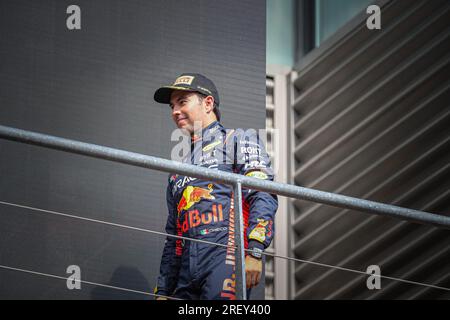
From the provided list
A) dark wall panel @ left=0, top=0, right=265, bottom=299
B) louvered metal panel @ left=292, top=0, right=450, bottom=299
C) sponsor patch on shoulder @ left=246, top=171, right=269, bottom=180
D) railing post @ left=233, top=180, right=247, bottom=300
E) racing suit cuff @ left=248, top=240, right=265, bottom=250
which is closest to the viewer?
railing post @ left=233, top=180, right=247, bottom=300

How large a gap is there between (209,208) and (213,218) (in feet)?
0.11

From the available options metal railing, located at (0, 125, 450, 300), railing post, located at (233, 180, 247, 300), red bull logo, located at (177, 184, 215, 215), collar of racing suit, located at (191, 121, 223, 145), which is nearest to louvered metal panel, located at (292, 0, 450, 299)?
collar of racing suit, located at (191, 121, 223, 145)

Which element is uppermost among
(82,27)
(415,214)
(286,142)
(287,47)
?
(287,47)

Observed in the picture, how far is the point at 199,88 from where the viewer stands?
3.42 metres

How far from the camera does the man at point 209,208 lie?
9.87 feet

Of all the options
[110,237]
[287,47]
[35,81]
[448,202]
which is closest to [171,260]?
[110,237]

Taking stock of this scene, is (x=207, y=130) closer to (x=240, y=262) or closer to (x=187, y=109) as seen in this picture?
(x=187, y=109)

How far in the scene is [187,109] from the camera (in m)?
3.39

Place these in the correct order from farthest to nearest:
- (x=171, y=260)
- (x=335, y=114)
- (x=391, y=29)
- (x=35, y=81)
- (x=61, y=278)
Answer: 1. (x=335, y=114)
2. (x=391, y=29)
3. (x=35, y=81)
4. (x=171, y=260)
5. (x=61, y=278)

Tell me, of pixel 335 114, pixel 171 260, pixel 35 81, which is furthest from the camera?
pixel 335 114

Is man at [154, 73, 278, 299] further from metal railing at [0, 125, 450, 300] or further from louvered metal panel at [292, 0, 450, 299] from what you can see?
louvered metal panel at [292, 0, 450, 299]

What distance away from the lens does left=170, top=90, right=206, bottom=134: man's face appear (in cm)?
338

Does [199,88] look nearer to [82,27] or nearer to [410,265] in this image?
[82,27]

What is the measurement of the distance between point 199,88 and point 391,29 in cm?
237
